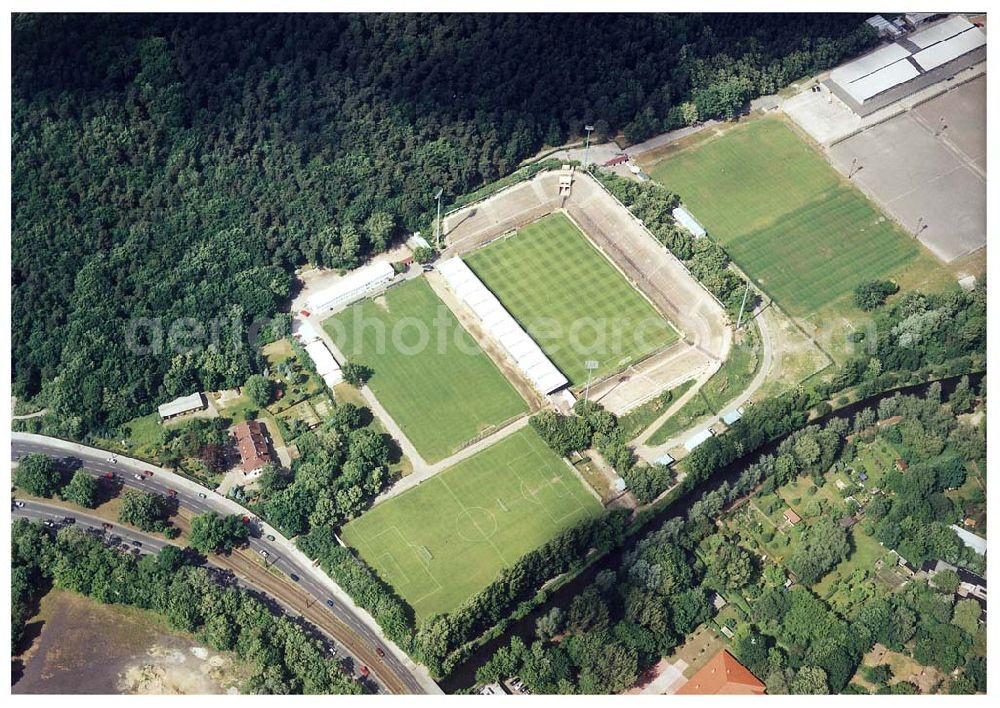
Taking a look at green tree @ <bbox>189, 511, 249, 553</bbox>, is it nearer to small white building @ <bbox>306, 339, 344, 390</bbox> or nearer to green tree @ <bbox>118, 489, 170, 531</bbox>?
green tree @ <bbox>118, 489, 170, 531</bbox>

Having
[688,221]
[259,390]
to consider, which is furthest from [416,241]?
[688,221]

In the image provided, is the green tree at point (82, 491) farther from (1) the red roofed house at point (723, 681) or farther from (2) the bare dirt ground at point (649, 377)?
(1) the red roofed house at point (723, 681)

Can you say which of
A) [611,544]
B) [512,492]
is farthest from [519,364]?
[611,544]

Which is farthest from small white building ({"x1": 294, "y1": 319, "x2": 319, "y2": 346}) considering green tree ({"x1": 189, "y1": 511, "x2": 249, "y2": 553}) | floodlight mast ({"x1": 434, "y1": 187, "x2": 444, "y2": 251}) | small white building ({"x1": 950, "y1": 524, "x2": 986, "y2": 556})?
small white building ({"x1": 950, "y1": 524, "x2": 986, "y2": 556})

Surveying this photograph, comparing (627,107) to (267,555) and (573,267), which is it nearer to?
(573,267)

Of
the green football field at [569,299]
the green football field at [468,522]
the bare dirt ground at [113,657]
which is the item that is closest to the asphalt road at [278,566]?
the green football field at [468,522]
